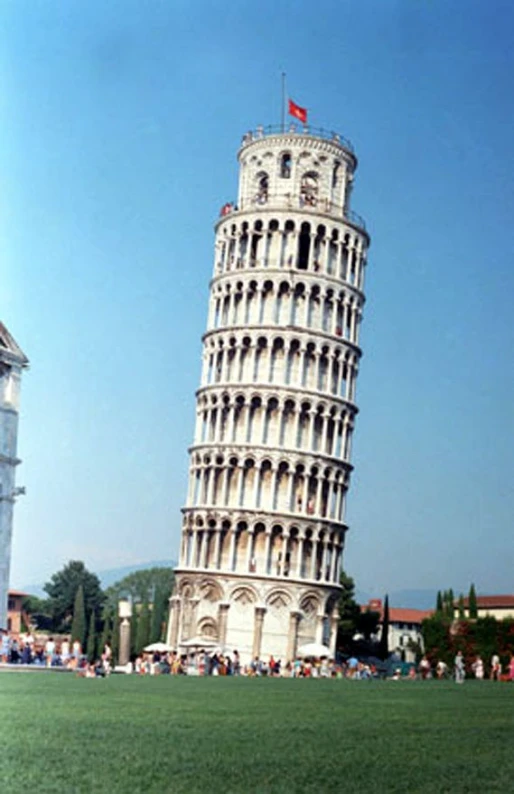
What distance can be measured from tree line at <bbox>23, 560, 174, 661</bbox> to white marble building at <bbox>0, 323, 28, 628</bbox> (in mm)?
22130

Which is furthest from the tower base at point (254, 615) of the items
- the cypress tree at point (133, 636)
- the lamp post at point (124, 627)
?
the lamp post at point (124, 627)

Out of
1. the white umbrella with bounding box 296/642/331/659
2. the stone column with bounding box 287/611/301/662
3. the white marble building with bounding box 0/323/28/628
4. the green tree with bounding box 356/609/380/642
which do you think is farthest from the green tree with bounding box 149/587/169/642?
the white marble building with bounding box 0/323/28/628

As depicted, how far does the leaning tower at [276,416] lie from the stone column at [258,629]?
9 centimetres

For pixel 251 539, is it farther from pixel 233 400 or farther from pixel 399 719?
pixel 399 719

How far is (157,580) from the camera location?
340 ft

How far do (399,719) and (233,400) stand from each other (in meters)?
39.5

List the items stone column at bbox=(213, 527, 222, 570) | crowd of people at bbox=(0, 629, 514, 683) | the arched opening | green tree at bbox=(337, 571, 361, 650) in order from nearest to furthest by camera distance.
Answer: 1. crowd of people at bbox=(0, 629, 514, 683)
2. stone column at bbox=(213, 527, 222, 570)
3. the arched opening
4. green tree at bbox=(337, 571, 361, 650)

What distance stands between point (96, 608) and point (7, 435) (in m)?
49.0

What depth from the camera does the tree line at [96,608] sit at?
2633 inches

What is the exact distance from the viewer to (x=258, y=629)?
5628cm

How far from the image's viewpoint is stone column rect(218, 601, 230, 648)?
56.4 metres

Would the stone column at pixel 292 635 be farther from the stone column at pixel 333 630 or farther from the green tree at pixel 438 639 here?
the green tree at pixel 438 639

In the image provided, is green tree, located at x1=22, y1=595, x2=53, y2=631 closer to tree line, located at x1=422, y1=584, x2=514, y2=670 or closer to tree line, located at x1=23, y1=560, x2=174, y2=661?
tree line, located at x1=23, y1=560, x2=174, y2=661

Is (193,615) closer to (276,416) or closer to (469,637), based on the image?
(276,416)
